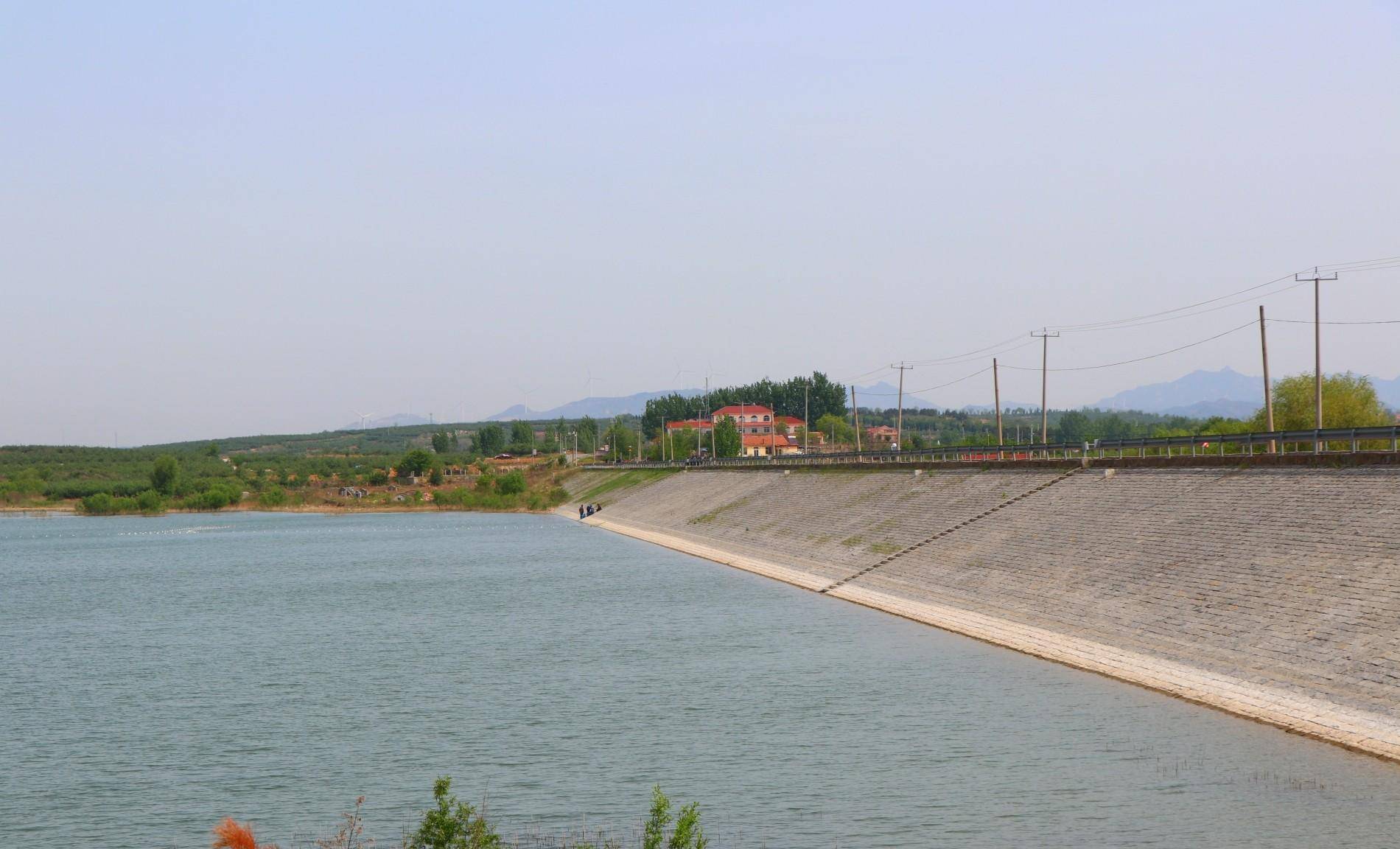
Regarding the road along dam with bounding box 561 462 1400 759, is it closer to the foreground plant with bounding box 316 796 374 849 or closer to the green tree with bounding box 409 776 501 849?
the green tree with bounding box 409 776 501 849

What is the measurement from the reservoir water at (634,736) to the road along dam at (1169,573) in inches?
59.3

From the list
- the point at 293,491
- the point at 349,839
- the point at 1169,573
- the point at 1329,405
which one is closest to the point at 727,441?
the point at 293,491

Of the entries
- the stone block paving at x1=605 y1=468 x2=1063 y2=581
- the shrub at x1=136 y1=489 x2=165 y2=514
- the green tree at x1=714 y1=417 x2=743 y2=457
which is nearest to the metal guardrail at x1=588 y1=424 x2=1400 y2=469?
the stone block paving at x1=605 y1=468 x2=1063 y2=581

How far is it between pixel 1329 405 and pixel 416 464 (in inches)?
5446

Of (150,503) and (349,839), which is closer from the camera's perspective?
(349,839)

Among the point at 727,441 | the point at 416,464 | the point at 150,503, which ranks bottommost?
the point at 150,503

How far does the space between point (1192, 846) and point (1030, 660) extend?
15051 millimetres

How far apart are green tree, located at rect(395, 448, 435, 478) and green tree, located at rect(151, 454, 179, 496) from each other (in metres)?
34.6

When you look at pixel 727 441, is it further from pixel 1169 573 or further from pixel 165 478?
pixel 1169 573

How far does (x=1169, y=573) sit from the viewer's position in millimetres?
35281

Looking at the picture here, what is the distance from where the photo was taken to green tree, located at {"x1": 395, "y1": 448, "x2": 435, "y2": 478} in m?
192

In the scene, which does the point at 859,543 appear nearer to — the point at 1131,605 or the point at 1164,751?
the point at 1131,605

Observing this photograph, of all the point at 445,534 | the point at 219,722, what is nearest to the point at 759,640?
the point at 219,722

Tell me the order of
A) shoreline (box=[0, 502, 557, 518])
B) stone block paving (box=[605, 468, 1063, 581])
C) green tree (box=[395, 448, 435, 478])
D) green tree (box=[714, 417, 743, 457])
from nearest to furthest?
stone block paving (box=[605, 468, 1063, 581])
shoreline (box=[0, 502, 557, 518])
green tree (box=[395, 448, 435, 478])
green tree (box=[714, 417, 743, 457])
